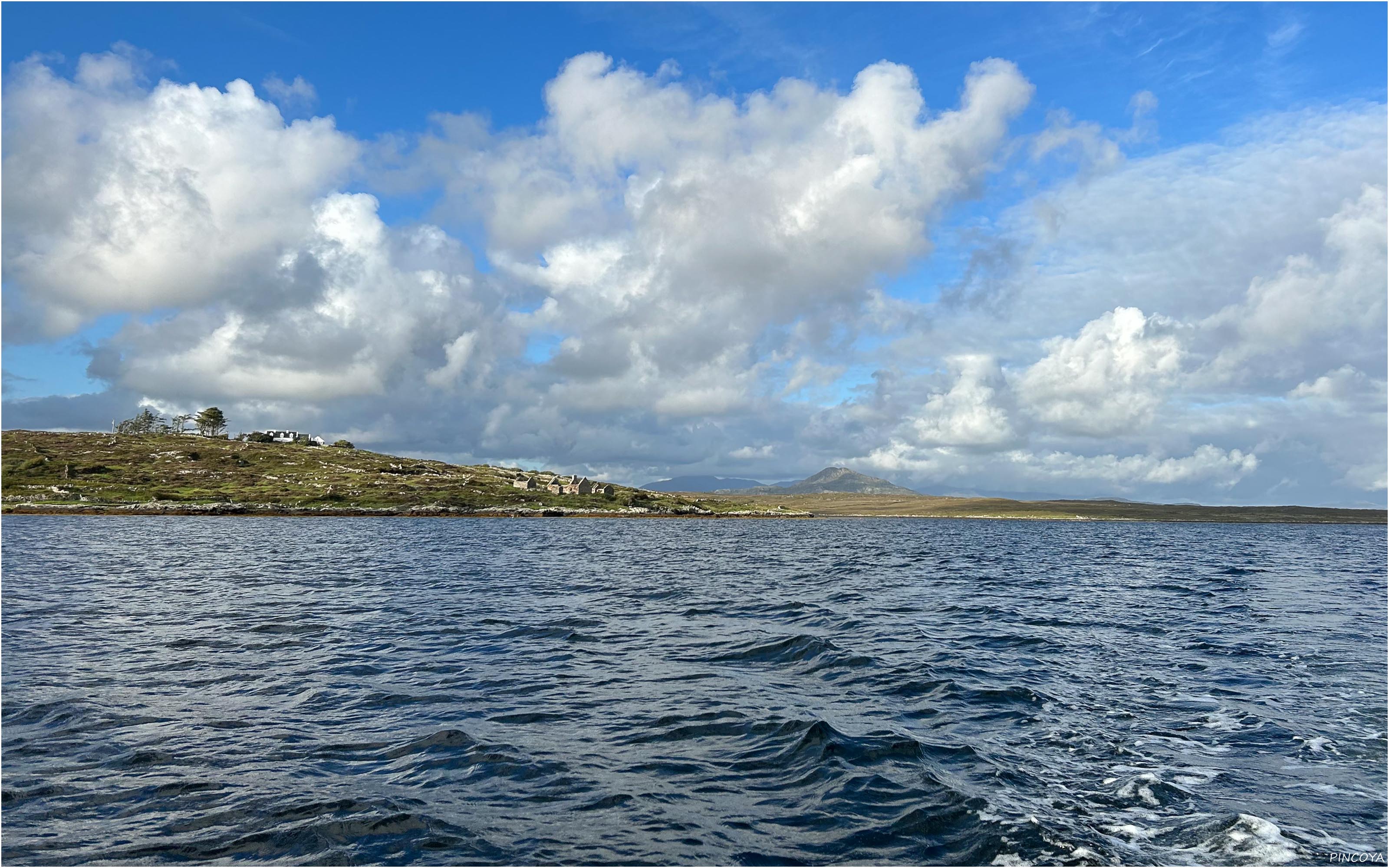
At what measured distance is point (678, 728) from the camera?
2036 cm

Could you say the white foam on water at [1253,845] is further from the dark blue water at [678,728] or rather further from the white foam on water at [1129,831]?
the white foam on water at [1129,831]

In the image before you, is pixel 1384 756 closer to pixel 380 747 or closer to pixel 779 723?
pixel 779 723

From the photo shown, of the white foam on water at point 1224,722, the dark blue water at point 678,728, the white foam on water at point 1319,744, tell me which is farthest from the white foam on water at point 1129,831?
the white foam on water at point 1224,722

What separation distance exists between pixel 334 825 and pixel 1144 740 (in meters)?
19.6

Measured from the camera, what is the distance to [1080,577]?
70.1 metres

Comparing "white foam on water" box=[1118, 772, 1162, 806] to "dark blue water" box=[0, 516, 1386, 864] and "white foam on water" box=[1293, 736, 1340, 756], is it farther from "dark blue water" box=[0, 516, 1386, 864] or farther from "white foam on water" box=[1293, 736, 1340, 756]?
"white foam on water" box=[1293, 736, 1340, 756]

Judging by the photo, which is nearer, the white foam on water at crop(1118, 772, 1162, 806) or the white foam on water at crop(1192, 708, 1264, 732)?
the white foam on water at crop(1118, 772, 1162, 806)

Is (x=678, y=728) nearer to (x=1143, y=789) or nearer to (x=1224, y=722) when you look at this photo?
(x=1143, y=789)

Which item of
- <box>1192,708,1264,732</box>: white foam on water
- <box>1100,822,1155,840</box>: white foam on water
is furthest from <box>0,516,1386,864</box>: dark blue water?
<box>1192,708,1264,732</box>: white foam on water

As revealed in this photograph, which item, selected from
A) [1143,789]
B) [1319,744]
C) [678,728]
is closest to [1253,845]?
[1143,789]

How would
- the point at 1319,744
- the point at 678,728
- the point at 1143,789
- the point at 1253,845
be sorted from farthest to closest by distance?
the point at 678,728
the point at 1319,744
the point at 1143,789
the point at 1253,845

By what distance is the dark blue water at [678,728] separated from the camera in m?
14.0

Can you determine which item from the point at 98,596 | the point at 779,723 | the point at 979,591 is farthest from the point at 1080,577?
the point at 98,596

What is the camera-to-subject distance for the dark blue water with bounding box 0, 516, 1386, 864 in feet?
45.8
